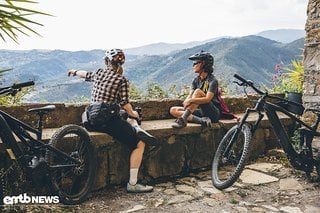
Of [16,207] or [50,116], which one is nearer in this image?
[16,207]

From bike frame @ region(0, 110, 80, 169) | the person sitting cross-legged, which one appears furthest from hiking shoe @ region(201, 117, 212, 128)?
bike frame @ region(0, 110, 80, 169)

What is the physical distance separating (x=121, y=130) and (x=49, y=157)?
906mm

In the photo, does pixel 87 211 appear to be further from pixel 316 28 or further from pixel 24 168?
pixel 316 28

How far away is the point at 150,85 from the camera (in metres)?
7.80

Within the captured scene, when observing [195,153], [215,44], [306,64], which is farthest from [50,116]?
[215,44]

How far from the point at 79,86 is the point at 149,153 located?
851 inches

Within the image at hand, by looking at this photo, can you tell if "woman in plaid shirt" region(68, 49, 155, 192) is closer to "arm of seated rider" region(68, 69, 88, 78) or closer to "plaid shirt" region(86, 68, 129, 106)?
"plaid shirt" region(86, 68, 129, 106)

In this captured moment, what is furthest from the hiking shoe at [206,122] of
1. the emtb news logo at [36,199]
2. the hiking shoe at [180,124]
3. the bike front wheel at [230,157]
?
the emtb news logo at [36,199]

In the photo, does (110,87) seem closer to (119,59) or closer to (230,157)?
(119,59)

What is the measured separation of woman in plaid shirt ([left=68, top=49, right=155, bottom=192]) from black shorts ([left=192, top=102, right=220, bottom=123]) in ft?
3.82

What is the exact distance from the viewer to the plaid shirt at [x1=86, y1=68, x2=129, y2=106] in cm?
430

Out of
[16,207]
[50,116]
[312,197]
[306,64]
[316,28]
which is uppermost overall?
[316,28]

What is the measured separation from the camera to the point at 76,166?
406 cm

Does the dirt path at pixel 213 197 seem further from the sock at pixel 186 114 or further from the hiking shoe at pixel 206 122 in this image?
the sock at pixel 186 114
